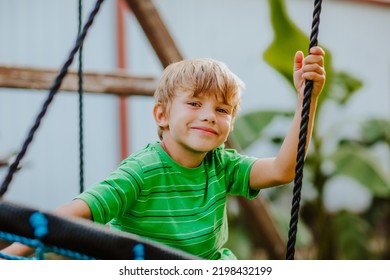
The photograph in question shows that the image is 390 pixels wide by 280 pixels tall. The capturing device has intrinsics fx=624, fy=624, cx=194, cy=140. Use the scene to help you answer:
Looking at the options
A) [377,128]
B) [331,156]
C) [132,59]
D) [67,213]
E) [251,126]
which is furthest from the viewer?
[132,59]

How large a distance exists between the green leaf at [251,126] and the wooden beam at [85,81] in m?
1.05

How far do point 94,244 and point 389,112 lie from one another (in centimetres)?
389

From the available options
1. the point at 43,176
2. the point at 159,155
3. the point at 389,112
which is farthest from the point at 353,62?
the point at 159,155

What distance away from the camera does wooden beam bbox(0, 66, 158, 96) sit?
5.53 ft

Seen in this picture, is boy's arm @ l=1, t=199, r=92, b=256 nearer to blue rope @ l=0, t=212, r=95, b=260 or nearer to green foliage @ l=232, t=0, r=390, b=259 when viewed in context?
blue rope @ l=0, t=212, r=95, b=260

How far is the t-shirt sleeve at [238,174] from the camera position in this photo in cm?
116

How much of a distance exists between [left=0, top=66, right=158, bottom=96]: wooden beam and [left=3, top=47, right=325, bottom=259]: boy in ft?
2.26

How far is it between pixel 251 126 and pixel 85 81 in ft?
4.42

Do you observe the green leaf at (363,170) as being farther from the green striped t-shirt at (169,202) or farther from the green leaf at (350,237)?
A: the green striped t-shirt at (169,202)

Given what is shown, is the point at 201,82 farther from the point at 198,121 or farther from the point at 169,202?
the point at 169,202

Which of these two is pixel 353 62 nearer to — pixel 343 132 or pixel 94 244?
pixel 343 132

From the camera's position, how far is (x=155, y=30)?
1.91 m

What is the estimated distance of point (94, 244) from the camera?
2.43 feet

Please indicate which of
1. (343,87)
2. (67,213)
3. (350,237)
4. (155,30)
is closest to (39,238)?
(67,213)
